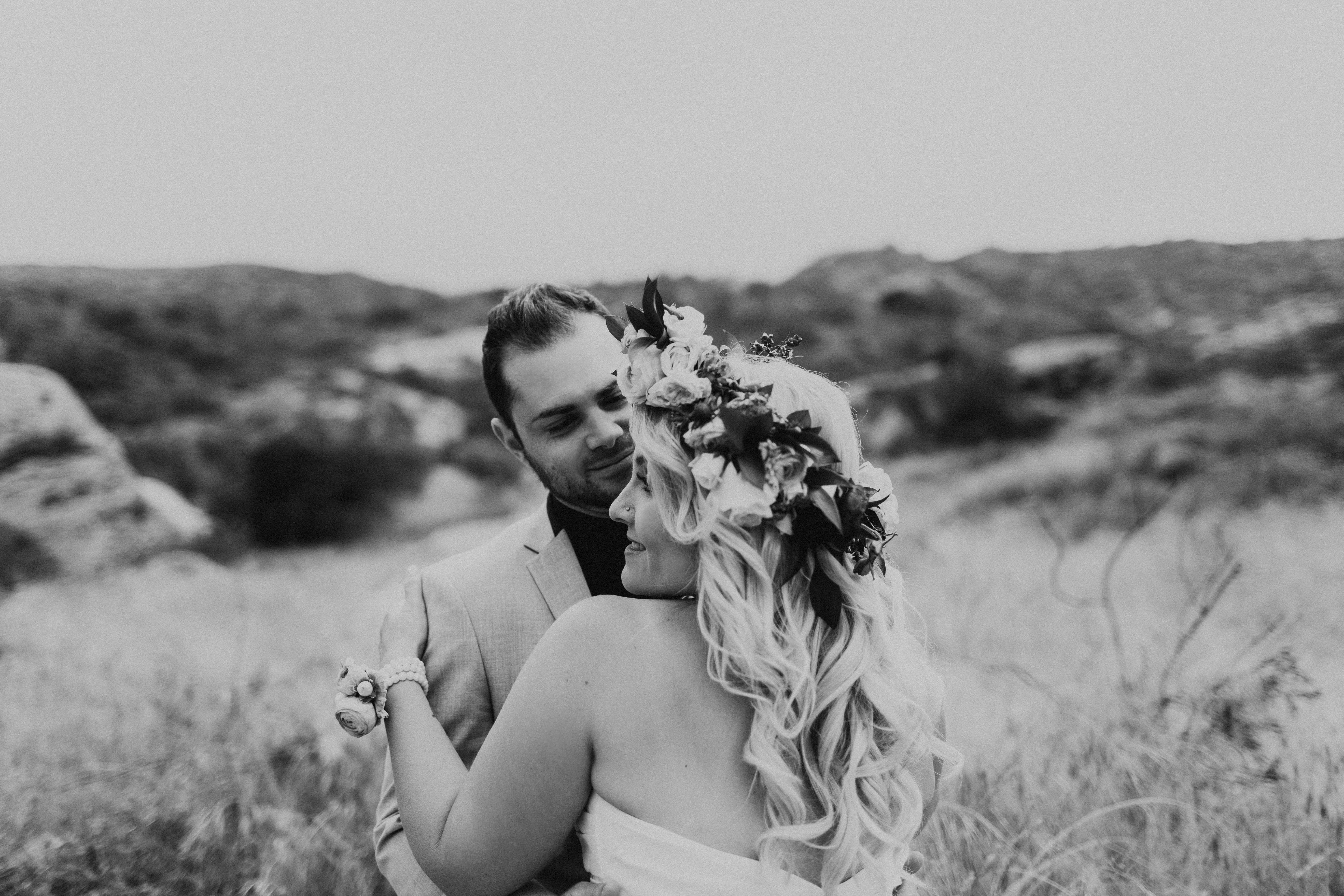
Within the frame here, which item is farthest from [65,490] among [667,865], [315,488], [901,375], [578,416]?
[901,375]

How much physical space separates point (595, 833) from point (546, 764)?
222mm

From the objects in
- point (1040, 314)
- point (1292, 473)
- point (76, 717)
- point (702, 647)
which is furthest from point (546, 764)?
point (1040, 314)

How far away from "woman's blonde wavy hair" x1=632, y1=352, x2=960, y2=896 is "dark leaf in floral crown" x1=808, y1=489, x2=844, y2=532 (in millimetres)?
110

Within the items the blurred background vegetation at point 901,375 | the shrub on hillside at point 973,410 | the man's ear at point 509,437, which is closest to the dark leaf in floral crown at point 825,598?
the man's ear at point 509,437

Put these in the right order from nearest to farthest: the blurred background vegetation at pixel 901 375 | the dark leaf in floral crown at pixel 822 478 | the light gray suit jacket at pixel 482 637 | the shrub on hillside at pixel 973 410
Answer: the dark leaf in floral crown at pixel 822 478 → the light gray suit jacket at pixel 482 637 → the blurred background vegetation at pixel 901 375 → the shrub on hillside at pixel 973 410

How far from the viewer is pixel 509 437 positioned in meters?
3.44

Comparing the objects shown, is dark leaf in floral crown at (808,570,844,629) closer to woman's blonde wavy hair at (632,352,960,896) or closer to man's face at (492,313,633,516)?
woman's blonde wavy hair at (632,352,960,896)

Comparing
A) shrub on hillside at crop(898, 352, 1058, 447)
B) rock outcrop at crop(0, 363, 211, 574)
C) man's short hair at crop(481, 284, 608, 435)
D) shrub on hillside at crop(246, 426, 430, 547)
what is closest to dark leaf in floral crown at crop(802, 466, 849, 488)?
man's short hair at crop(481, 284, 608, 435)

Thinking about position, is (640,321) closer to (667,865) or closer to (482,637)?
(482,637)

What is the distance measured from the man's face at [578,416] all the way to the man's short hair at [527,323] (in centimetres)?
3

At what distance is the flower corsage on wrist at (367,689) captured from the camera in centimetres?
217

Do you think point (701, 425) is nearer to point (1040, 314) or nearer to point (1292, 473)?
point (1292, 473)

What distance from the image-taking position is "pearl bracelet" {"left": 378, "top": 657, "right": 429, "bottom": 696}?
7.63ft

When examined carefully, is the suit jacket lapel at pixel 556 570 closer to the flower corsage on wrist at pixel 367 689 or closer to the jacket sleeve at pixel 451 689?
the jacket sleeve at pixel 451 689
